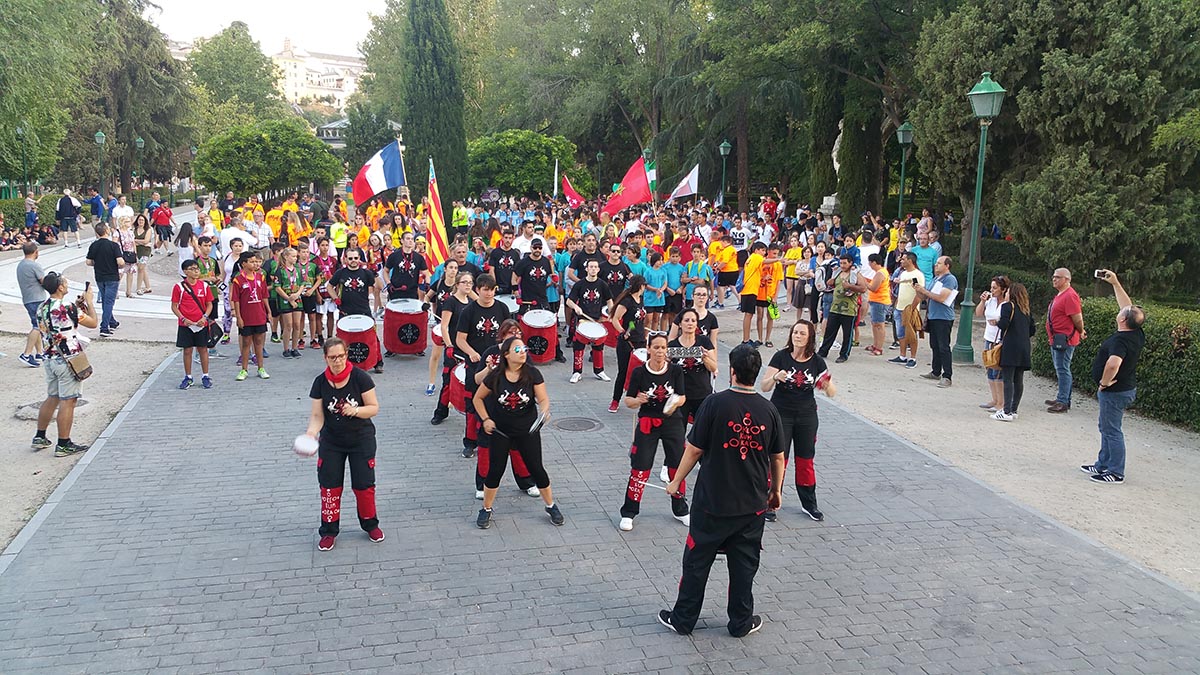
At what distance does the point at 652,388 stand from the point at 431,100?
2981cm

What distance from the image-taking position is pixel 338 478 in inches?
274

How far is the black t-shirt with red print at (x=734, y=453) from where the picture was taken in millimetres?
5520

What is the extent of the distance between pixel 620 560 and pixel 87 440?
6.27 metres

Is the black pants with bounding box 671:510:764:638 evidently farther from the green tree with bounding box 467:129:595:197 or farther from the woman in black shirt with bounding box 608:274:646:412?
the green tree with bounding box 467:129:595:197

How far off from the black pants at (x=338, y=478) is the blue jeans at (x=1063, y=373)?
8.45m

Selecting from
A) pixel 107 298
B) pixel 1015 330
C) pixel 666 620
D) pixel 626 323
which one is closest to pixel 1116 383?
pixel 1015 330

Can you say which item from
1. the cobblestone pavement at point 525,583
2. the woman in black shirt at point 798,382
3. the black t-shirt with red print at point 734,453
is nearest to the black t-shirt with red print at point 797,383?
the woman in black shirt at point 798,382

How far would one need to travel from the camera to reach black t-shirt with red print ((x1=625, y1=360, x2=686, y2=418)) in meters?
7.43

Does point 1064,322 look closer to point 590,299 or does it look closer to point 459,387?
point 590,299

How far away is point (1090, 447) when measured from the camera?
10.1 metres

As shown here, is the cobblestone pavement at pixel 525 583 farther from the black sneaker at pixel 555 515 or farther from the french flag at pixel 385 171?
the french flag at pixel 385 171

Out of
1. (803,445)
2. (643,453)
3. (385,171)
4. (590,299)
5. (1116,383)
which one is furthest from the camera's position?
(385,171)

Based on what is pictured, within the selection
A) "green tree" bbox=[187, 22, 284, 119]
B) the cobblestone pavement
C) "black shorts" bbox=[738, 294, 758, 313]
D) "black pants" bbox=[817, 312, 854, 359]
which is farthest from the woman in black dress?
Result: "green tree" bbox=[187, 22, 284, 119]

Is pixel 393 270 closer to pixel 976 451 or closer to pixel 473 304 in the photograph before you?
pixel 473 304
